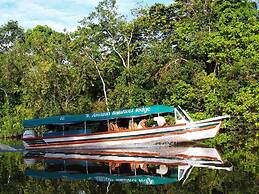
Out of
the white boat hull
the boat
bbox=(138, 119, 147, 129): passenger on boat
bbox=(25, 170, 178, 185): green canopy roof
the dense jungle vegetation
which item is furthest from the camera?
the dense jungle vegetation

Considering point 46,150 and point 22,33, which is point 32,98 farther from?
point 22,33

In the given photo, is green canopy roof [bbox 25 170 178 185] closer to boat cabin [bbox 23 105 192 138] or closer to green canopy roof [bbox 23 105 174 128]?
green canopy roof [bbox 23 105 174 128]

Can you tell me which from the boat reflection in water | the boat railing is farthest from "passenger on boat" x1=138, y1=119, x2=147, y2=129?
the boat reflection in water

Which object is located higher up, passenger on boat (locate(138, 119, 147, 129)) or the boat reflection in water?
passenger on boat (locate(138, 119, 147, 129))

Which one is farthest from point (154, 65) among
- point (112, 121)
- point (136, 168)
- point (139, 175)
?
point (139, 175)

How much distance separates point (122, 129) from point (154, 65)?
10.1 metres

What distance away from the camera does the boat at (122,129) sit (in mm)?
26234

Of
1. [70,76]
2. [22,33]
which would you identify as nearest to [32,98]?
[70,76]

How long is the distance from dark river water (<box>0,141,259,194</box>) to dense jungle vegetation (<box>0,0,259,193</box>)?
8.52 meters

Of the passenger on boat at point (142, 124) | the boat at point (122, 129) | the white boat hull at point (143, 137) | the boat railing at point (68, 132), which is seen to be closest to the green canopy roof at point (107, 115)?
the boat at point (122, 129)

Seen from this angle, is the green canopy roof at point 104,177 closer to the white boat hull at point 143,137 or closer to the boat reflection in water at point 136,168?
the boat reflection in water at point 136,168

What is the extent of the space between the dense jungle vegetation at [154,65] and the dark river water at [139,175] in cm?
852

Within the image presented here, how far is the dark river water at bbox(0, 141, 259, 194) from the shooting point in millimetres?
12656

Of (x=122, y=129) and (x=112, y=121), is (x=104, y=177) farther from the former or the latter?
(x=112, y=121)
